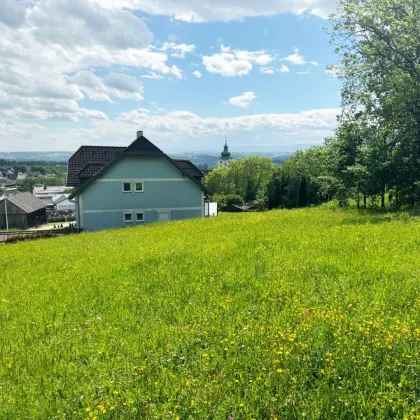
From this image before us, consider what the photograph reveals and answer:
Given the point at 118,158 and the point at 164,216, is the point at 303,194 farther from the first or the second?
the point at 118,158

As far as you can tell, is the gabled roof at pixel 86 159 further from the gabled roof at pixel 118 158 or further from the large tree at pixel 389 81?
the large tree at pixel 389 81

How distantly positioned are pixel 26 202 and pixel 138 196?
1384 inches

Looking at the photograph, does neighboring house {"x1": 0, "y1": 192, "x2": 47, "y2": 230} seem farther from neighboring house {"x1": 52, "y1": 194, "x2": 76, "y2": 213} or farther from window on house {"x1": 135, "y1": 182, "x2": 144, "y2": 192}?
neighboring house {"x1": 52, "y1": 194, "x2": 76, "y2": 213}

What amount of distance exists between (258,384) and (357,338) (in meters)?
1.46

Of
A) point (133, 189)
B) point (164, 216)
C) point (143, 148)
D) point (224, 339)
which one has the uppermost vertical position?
point (143, 148)

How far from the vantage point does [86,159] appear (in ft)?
110

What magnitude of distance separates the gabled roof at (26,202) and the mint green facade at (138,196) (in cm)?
2997

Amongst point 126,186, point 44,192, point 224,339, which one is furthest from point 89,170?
point 44,192

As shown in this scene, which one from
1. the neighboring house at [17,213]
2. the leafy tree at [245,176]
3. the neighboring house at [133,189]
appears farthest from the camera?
the leafy tree at [245,176]

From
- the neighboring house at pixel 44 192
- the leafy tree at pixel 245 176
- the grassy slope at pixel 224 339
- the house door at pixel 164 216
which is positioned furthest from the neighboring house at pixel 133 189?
the neighboring house at pixel 44 192

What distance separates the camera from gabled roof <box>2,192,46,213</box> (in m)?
54.1

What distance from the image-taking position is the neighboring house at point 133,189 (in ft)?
98.0

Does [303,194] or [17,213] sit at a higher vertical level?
[303,194]

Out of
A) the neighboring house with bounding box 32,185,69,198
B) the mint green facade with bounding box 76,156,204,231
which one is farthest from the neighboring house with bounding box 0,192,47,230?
the neighboring house with bounding box 32,185,69,198
